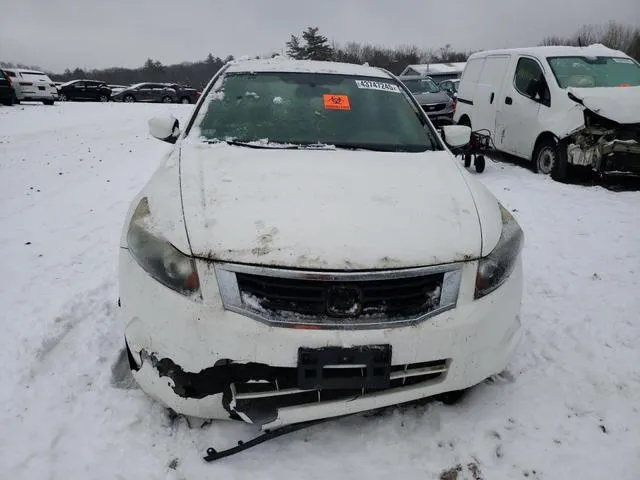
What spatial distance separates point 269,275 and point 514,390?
153cm

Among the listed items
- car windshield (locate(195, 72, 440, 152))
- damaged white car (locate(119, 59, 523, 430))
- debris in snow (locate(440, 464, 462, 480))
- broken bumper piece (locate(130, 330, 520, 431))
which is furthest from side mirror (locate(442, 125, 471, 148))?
debris in snow (locate(440, 464, 462, 480))

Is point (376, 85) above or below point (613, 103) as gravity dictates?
above

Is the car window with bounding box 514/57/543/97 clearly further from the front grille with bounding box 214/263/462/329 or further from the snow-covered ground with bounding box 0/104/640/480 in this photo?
the front grille with bounding box 214/263/462/329

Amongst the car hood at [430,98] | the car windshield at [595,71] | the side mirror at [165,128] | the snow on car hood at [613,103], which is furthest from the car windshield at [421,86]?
the side mirror at [165,128]

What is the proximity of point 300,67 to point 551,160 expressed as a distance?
16.8ft

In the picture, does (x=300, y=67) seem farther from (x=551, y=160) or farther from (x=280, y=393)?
(x=551, y=160)

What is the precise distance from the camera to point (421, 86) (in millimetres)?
14617

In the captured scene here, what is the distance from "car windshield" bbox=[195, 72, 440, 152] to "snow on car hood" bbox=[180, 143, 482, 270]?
28 cm

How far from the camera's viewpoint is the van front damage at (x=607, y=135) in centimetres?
639

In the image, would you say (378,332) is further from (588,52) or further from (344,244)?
(588,52)

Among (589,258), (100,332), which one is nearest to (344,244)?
(100,332)

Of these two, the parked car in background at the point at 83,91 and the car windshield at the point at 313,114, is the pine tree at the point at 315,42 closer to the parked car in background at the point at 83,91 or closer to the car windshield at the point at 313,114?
the parked car in background at the point at 83,91

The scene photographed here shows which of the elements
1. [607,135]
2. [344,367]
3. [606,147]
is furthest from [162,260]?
[607,135]

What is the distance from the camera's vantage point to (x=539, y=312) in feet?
11.1
